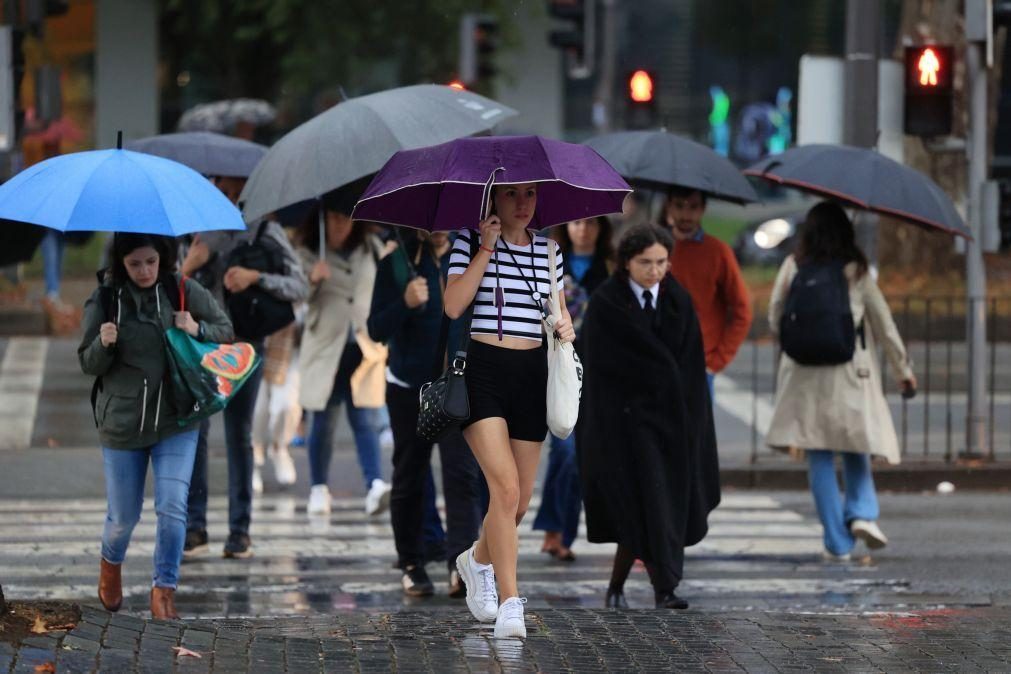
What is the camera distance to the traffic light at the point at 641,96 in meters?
19.4

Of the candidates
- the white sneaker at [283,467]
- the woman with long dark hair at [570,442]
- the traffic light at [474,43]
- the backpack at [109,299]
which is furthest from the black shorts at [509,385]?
the traffic light at [474,43]

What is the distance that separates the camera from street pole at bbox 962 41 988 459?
497 inches

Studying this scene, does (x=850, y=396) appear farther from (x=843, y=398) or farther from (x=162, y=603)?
(x=162, y=603)

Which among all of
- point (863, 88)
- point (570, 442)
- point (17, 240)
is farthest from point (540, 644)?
point (863, 88)

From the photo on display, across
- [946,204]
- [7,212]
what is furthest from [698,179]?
[7,212]

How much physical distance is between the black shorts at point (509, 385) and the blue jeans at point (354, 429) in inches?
158

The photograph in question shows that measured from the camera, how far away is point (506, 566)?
6.74m

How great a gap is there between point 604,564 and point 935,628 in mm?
2519

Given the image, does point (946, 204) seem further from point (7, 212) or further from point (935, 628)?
point (7, 212)

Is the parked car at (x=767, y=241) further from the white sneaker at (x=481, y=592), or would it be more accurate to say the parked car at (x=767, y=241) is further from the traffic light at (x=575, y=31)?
the white sneaker at (x=481, y=592)

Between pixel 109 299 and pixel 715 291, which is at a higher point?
pixel 109 299

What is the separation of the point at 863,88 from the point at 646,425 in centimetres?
529

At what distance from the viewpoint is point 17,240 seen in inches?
339

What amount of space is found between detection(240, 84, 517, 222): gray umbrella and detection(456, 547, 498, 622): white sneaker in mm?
1813
